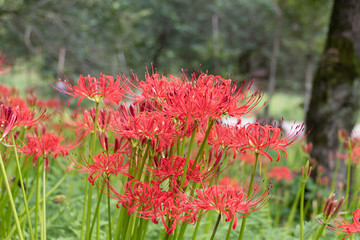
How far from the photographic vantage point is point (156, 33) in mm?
11750

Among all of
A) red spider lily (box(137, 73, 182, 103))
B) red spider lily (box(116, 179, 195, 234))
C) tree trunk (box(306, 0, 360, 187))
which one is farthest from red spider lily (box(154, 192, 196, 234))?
tree trunk (box(306, 0, 360, 187))

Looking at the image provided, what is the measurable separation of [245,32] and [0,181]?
40.6 ft

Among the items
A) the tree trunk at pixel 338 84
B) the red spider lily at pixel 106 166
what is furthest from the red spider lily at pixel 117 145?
the tree trunk at pixel 338 84

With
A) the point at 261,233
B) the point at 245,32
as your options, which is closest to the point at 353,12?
the point at 261,233

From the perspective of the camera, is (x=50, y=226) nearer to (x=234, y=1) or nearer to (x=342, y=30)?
(x=342, y=30)

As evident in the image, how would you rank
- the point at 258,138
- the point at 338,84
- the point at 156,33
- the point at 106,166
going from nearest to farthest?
1. the point at 258,138
2. the point at 106,166
3. the point at 338,84
4. the point at 156,33

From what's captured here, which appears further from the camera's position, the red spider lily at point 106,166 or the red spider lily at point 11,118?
the red spider lily at point 106,166

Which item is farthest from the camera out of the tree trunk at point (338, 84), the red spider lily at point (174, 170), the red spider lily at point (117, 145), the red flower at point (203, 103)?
the tree trunk at point (338, 84)

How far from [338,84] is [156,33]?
26.9ft

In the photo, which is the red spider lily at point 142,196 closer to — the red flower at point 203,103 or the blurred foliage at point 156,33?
the red flower at point 203,103

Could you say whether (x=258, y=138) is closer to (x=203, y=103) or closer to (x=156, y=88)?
(x=203, y=103)

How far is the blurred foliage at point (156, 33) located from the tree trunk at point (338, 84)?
1706 millimetres

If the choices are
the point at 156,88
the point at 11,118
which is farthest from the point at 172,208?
the point at 11,118

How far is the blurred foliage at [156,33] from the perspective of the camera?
686 cm
